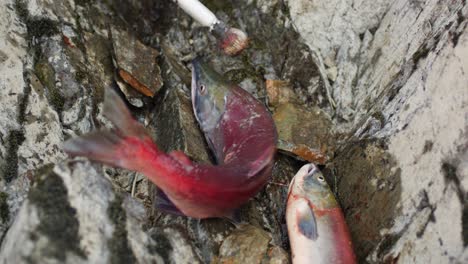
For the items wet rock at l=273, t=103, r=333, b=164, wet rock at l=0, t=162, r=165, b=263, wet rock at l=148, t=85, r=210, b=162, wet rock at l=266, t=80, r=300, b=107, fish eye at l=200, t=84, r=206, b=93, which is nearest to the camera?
wet rock at l=0, t=162, r=165, b=263

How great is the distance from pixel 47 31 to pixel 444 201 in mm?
2988

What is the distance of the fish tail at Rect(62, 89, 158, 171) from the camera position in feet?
10.4

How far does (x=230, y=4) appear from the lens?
5086 mm

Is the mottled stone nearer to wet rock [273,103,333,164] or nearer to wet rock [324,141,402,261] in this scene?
wet rock [324,141,402,261]

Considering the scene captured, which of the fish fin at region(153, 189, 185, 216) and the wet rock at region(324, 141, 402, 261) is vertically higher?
the wet rock at region(324, 141, 402, 261)

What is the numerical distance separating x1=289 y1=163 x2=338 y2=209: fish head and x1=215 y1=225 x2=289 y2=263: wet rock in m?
0.48

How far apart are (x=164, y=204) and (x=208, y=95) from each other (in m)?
1.16

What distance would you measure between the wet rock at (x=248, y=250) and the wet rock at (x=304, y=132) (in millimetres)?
843

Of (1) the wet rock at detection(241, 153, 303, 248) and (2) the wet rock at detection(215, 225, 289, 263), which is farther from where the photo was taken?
(1) the wet rock at detection(241, 153, 303, 248)

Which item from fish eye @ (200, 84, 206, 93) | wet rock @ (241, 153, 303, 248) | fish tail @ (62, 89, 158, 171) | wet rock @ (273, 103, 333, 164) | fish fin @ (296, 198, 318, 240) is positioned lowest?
wet rock @ (241, 153, 303, 248)

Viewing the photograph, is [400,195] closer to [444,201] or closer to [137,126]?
[444,201]

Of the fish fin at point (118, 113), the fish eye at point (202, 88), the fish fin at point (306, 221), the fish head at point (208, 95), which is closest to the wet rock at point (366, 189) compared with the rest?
the fish fin at point (306, 221)

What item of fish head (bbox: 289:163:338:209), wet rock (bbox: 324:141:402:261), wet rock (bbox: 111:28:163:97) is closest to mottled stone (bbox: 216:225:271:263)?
fish head (bbox: 289:163:338:209)

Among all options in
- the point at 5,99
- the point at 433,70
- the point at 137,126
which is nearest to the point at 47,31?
the point at 5,99
